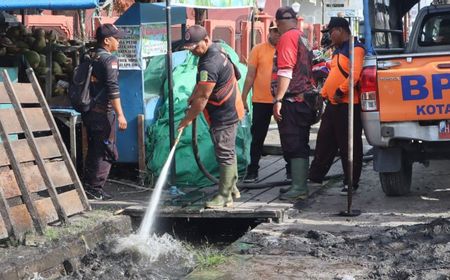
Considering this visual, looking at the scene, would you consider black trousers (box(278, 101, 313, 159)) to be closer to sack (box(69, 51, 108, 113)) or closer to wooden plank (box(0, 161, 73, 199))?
sack (box(69, 51, 108, 113))

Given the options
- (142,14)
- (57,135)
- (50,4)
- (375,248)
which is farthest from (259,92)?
(375,248)

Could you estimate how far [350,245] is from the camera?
645 cm

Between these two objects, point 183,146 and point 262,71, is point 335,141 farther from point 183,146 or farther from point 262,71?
point 183,146

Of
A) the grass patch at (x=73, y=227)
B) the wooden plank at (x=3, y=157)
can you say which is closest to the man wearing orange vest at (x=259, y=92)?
the grass patch at (x=73, y=227)

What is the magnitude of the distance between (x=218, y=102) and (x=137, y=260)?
73.6 inches

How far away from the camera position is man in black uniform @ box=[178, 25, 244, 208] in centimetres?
743

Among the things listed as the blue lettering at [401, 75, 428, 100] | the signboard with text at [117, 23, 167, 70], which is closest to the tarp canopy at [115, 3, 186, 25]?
the signboard with text at [117, 23, 167, 70]

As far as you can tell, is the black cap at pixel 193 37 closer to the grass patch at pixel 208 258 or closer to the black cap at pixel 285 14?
the black cap at pixel 285 14

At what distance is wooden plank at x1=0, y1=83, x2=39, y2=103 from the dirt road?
96.1 inches

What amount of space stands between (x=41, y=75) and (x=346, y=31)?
378 cm

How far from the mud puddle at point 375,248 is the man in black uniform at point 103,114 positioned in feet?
7.45

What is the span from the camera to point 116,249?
6.70 meters

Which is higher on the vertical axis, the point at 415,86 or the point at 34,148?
the point at 415,86

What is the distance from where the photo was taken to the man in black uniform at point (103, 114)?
8195 millimetres
